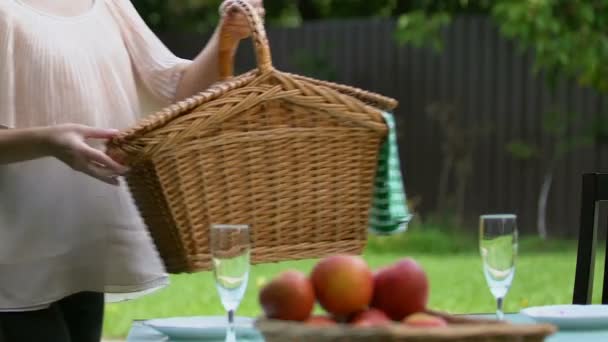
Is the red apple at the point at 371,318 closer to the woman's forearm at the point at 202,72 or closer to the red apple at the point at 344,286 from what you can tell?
the red apple at the point at 344,286

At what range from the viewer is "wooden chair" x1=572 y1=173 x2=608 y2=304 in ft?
8.52

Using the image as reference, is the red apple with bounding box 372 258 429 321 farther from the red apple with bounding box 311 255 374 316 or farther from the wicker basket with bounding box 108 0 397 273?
the wicker basket with bounding box 108 0 397 273

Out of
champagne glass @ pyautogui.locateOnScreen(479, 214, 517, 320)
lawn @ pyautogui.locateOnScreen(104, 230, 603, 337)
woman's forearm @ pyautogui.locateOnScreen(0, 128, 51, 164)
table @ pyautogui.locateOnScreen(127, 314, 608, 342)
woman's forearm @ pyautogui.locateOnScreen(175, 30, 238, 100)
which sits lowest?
lawn @ pyautogui.locateOnScreen(104, 230, 603, 337)

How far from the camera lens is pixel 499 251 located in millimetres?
1867

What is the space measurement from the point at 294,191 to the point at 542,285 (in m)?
4.88

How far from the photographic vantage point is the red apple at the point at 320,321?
139cm

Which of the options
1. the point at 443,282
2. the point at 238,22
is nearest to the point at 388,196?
the point at 238,22

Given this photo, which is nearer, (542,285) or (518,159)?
(542,285)

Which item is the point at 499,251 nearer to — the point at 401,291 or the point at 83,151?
the point at 401,291

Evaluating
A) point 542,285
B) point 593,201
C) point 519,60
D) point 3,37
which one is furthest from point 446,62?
point 3,37

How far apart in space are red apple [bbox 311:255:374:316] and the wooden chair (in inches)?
49.1

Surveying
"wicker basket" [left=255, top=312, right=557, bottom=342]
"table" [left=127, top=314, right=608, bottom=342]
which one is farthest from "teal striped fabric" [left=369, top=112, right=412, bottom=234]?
"wicker basket" [left=255, top=312, right=557, bottom=342]

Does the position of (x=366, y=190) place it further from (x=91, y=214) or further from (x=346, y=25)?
(x=346, y=25)

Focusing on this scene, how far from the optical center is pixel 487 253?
1.88 m
